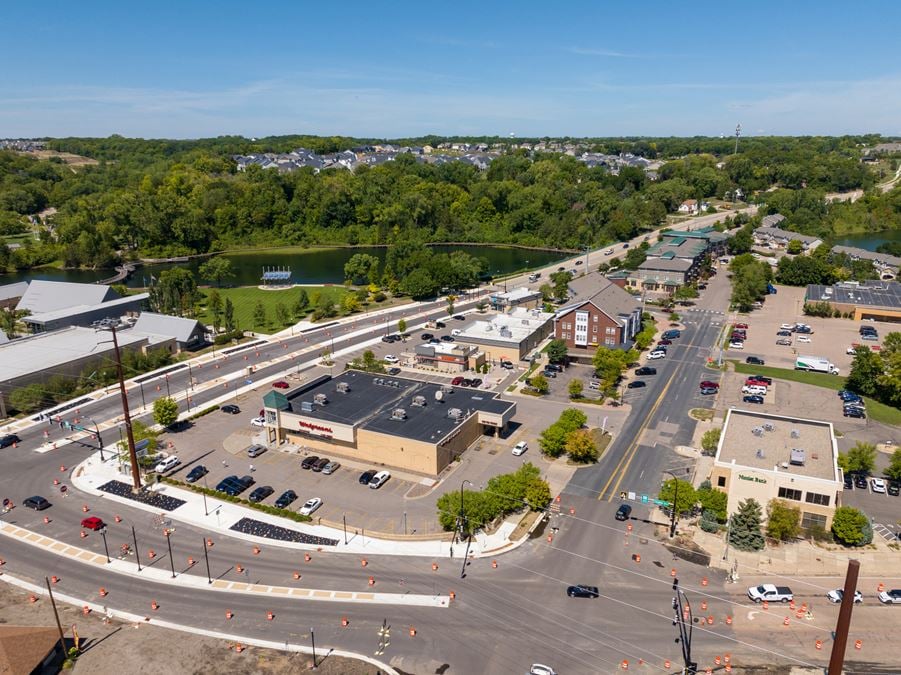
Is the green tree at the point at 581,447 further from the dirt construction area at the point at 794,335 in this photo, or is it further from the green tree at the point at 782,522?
the dirt construction area at the point at 794,335

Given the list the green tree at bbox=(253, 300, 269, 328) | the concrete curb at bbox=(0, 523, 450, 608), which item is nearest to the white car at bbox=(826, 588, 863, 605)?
the concrete curb at bbox=(0, 523, 450, 608)

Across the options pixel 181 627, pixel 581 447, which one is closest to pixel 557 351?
pixel 581 447

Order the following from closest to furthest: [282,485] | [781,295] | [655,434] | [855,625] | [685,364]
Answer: [855,625]
[282,485]
[655,434]
[685,364]
[781,295]

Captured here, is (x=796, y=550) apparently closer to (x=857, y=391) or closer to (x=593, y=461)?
(x=593, y=461)

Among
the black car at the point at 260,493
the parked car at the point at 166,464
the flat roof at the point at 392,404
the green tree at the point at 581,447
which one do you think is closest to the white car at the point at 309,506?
the black car at the point at 260,493

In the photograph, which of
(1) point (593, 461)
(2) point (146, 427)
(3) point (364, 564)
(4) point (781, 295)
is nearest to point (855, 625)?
(1) point (593, 461)

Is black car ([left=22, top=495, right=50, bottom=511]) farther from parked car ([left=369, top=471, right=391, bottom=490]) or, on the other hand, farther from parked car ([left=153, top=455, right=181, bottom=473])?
parked car ([left=369, top=471, right=391, bottom=490])
